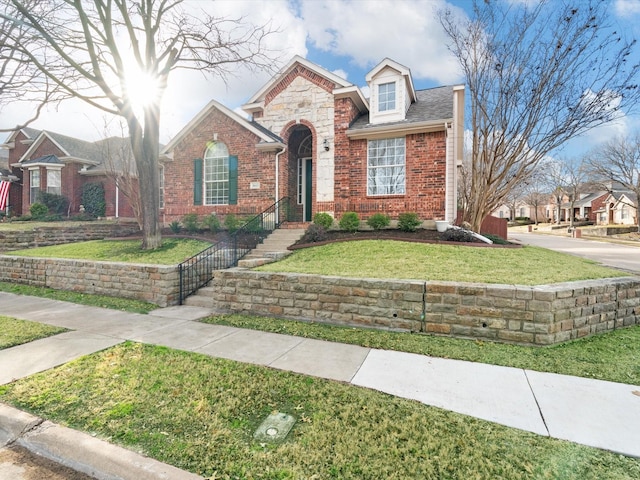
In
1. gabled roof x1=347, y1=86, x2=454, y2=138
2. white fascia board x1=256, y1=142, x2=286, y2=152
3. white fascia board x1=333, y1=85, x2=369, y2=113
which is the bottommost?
white fascia board x1=256, y1=142, x2=286, y2=152

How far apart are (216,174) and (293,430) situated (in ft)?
42.4

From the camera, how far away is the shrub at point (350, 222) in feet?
37.6

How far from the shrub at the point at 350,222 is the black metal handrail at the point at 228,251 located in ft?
8.87

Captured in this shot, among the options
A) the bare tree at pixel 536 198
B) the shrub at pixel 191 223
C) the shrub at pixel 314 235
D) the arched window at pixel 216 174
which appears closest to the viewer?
the shrub at pixel 314 235

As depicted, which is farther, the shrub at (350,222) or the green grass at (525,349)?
the shrub at (350,222)

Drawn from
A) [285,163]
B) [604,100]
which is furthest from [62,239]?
[604,100]

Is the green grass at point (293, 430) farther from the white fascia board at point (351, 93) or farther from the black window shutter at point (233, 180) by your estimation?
the white fascia board at point (351, 93)

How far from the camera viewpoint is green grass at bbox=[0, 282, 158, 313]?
723 cm

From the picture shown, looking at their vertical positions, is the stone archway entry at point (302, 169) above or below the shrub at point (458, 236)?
above

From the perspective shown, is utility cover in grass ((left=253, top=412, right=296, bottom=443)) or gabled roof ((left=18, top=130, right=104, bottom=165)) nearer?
utility cover in grass ((left=253, top=412, right=296, bottom=443))

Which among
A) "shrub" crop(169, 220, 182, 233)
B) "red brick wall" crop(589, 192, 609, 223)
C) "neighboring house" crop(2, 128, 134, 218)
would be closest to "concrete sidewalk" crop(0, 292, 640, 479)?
"shrub" crop(169, 220, 182, 233)

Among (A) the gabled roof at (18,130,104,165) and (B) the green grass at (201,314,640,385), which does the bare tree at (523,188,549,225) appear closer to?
(B) the green grass at (201,314,640,385)

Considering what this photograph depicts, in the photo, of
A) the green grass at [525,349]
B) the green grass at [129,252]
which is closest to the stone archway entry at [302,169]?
the green grass at [129,252]

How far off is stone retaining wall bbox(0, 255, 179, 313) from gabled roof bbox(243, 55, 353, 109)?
9.28 meters
